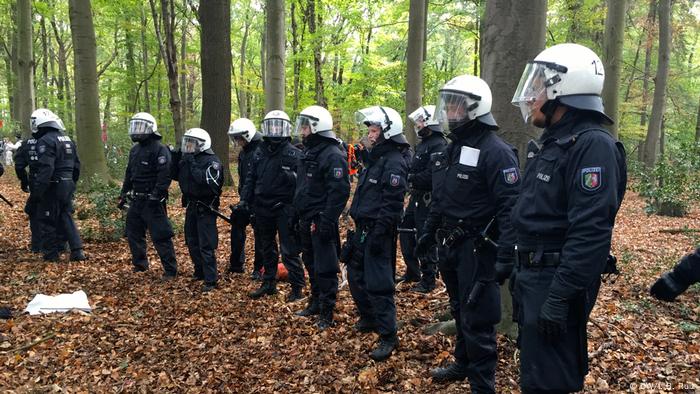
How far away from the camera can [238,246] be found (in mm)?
8211

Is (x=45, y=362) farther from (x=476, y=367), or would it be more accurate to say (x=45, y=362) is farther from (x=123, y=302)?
(x=476, y=367)

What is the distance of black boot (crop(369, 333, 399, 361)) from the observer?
15.9 feet

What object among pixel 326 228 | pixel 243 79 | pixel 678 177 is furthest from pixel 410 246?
pixel 243 79

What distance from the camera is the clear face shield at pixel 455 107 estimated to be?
13.0ft

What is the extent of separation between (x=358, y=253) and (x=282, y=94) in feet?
27.4

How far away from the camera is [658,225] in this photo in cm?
1328

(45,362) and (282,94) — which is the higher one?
(282,94)

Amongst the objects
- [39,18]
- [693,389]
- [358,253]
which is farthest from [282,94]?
[39,18]

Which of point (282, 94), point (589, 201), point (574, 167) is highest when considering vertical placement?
point (282, 94)

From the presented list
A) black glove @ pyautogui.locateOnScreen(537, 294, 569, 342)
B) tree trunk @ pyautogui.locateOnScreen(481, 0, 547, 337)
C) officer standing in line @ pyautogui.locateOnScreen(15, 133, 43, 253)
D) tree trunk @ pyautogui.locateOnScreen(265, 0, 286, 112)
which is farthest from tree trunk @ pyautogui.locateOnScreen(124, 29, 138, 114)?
black glove @ pyautogui.locateOnScreen(537, 294, 569, 342)

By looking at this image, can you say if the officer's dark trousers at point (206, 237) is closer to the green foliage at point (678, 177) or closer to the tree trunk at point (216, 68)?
the tree trunk at point (216, 68)

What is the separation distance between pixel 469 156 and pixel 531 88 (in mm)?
903

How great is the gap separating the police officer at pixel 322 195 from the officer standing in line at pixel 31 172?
5.42m

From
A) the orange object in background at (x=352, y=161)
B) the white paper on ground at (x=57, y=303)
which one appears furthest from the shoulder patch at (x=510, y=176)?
the orange object in background at (x=352, y=161)
